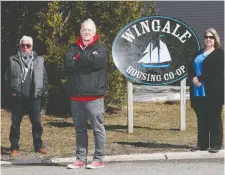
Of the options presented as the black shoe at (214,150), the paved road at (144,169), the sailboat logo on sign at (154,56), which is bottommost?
the paved road at (144,169)

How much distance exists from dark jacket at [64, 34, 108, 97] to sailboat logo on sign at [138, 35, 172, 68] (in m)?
2.83

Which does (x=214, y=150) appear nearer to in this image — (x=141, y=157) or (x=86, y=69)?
(x=141, y=157)

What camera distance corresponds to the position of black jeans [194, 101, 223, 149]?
673 cm

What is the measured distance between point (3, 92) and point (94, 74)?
6546 millimetres

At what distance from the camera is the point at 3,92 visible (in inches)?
464

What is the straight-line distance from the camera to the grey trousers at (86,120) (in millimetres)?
5746

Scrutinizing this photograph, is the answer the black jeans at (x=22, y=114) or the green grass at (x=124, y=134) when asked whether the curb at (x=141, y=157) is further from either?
the black jeans at (x=22, y=114)

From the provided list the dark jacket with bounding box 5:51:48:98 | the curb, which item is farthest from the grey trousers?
the dark jacket with bounding box 5:51:48:98

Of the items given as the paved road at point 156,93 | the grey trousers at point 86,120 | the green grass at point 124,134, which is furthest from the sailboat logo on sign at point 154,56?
the paved road at point 156,93

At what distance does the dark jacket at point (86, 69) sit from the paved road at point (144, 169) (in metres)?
0.95

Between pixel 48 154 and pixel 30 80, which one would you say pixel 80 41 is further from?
pixel 48 154

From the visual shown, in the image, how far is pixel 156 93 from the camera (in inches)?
605

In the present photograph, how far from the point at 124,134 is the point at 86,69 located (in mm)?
3277

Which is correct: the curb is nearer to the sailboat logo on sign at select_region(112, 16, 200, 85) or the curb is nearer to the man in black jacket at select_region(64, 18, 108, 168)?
the man in black jacket at select_region(64, 18, 108, 168)
